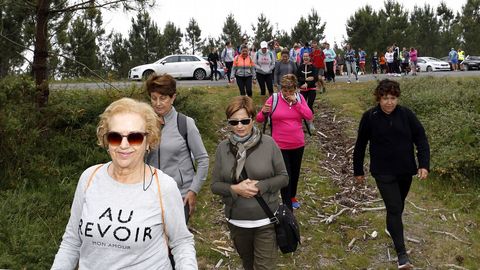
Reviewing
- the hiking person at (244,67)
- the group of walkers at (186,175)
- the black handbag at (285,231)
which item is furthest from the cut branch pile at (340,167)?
the black handbag at (285,231)

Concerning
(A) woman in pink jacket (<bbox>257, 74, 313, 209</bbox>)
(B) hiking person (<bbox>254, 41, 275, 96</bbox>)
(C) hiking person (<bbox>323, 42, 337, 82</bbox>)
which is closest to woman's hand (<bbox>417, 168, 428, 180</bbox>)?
(A) woman in pink jacket (<bbox>257, 74, 313, 209</bbox>)

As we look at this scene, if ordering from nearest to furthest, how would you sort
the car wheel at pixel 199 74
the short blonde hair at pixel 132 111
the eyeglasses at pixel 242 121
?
the short blonde hair at pixel 132 111
the eyeglasses at pixel 242 121
the car wheel at pixel 199 74

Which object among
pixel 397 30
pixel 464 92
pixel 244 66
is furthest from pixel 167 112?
pixel 397 30

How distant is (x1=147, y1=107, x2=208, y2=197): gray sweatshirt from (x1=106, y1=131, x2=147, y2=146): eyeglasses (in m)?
1.46

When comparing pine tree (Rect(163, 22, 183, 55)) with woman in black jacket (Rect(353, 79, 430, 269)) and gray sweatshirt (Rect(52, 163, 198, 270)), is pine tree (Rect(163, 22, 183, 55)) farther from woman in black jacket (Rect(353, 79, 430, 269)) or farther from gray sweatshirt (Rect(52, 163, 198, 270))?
gray sweatshirt (Rect(52, 163, 198, 270))

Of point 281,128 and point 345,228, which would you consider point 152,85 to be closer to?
point 281,128

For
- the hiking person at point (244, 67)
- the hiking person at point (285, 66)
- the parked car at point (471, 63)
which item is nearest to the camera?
the hiking person at point (285, 66)

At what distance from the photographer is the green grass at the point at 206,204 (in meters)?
5.18

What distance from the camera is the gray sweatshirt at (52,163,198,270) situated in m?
2.05

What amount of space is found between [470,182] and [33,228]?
7055 millimetres

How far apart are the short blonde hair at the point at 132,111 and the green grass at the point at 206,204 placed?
3.22m

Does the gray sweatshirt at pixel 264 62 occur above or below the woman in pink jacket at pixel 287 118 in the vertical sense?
above

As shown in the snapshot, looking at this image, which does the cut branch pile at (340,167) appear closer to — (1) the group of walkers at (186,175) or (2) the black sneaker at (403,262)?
(1) the group of walkers at (186,175)

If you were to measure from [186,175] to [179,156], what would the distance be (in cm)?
18
